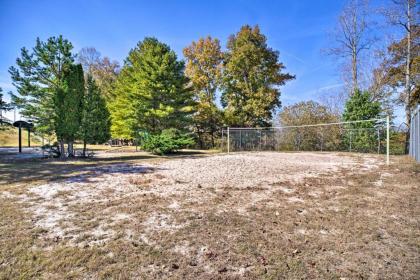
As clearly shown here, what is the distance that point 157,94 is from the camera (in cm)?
1585

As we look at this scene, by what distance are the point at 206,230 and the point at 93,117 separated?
1008 cm

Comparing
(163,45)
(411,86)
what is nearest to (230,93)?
(163,45)

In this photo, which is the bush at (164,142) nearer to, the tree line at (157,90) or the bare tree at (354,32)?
the tree line at (157,90)

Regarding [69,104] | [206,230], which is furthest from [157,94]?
[206,230]

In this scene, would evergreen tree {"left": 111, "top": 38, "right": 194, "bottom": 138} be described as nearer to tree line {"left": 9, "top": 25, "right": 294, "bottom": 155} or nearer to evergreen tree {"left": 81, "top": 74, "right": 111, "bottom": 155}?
tree line {"left": 9, "top": 25, "right": 294, "bottom": 155}

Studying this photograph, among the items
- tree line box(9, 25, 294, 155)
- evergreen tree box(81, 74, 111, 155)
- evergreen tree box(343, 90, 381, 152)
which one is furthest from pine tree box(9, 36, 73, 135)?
evergreen tree box(343, 90, 381, 152)

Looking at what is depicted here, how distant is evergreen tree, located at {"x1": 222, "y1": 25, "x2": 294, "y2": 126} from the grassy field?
14033 mm

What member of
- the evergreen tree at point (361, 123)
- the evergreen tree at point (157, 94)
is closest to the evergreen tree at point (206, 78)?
the evergreen tree at point (157, 94)

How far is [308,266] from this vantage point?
2252 mm

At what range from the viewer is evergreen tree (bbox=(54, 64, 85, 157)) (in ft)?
33.9

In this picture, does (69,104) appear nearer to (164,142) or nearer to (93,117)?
(93,117)

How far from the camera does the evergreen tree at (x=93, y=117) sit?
436 inches

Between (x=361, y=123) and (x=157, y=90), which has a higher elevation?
(x=157, y=90)

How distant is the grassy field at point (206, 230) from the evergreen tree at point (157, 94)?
10.8 meters
